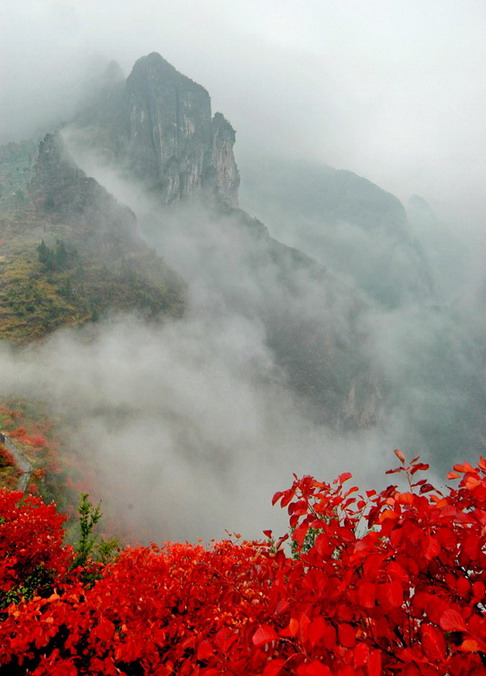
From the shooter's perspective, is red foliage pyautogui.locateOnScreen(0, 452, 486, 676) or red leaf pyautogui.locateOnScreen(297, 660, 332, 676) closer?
red leaf pyautogui.locateOnScreen(297, 660, 332, 676)

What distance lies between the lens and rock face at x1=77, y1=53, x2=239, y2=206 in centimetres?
13112

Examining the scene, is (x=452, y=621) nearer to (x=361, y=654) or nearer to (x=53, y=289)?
(x=361, y=654)

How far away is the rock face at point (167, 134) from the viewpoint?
13112cm

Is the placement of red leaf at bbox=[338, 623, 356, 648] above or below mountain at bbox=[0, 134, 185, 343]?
below

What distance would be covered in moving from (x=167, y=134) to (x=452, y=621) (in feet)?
504

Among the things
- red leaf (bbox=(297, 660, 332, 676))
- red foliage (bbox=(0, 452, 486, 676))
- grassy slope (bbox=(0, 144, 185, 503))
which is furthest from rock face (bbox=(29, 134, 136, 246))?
red leaf (bbox=(297, 660, 332, 676))

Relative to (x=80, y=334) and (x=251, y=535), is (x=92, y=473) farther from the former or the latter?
(x=80, y=334)

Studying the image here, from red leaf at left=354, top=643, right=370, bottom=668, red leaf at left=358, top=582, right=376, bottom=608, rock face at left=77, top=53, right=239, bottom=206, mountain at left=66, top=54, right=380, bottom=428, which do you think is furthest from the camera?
rock face at left=77, top=53, right=239, bottom=206

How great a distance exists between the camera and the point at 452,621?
159cm

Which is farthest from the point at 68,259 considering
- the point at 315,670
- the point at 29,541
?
the point at 315,670

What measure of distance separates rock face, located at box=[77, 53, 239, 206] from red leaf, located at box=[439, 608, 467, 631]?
480ft

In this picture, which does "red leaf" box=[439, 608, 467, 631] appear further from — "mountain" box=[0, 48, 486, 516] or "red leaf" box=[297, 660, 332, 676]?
"mountain" box=[0, 48, 486, 516]

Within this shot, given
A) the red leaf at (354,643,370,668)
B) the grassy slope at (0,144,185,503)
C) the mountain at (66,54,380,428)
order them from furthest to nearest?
1. the mountain at (66,54,380,428)
2. the grassy slope at (0,144,185,503)
3. the red leaf at (354,643,370,668)

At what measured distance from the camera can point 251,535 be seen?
128ft
